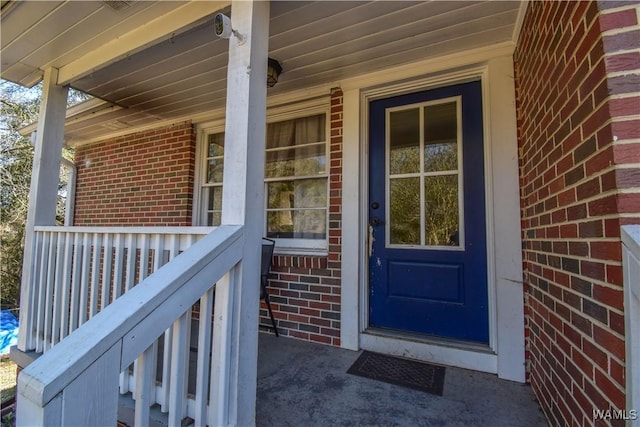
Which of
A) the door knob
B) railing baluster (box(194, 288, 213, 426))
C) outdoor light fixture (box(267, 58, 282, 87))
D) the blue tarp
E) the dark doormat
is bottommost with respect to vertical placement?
the blue tarp

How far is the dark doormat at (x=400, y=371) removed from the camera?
186 centimetres

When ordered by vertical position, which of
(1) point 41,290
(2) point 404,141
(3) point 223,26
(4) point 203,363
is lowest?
(4) point 203,363

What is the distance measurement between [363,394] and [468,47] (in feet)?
7.54

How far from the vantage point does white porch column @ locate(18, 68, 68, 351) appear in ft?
7.70

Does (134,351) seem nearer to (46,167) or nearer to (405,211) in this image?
(405,211)

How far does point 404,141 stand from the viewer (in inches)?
95.9

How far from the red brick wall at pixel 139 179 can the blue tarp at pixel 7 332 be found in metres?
2.54

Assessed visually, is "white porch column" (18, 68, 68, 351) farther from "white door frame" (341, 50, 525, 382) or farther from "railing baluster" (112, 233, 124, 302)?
"white door frame" (341, 50, 525, 382)

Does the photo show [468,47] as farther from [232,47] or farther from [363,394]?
[363,394]

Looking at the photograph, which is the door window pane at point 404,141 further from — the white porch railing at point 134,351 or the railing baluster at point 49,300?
the railing baluster at point 49,300

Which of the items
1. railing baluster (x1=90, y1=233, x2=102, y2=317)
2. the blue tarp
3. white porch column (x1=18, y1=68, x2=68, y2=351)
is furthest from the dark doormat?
the blue tarp

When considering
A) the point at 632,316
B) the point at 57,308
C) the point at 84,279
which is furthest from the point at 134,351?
the point at 57,308

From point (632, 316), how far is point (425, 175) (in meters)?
1.59

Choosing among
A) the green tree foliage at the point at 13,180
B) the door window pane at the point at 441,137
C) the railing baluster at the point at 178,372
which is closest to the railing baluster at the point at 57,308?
the railing baluster at the point at 178,372
